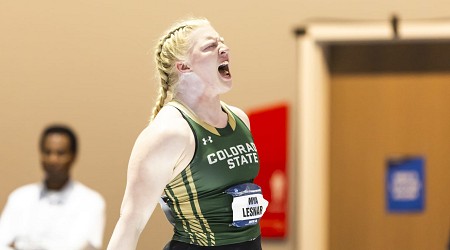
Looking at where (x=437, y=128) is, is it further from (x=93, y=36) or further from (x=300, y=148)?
(x=93, y=36)

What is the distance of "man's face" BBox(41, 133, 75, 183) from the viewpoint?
3418 millimetres

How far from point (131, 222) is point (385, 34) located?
98.6 inches

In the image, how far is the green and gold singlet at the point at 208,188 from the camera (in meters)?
2.10

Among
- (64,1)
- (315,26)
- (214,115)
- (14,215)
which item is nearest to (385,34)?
(315,26)

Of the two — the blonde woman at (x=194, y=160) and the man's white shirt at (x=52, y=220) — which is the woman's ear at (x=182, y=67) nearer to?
the blonde woman at (x=194, y=160)

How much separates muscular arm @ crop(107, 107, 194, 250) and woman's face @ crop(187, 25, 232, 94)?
6.0 inches

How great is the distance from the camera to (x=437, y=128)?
4387 mm

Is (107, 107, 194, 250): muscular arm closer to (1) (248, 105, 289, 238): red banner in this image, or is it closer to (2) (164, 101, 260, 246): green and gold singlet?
(2) (164, 101, 260, 246): green and gold singlet

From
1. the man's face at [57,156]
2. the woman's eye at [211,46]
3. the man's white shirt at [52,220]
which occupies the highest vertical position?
the woman's eye at [211,46]

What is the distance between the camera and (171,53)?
2.19 metres

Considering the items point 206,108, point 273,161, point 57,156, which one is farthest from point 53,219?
point 273,161

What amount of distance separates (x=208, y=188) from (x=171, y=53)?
34 cm

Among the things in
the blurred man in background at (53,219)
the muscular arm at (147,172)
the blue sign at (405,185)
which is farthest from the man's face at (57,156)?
the blue sign at (405,185)

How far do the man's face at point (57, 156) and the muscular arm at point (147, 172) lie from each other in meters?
1.39
